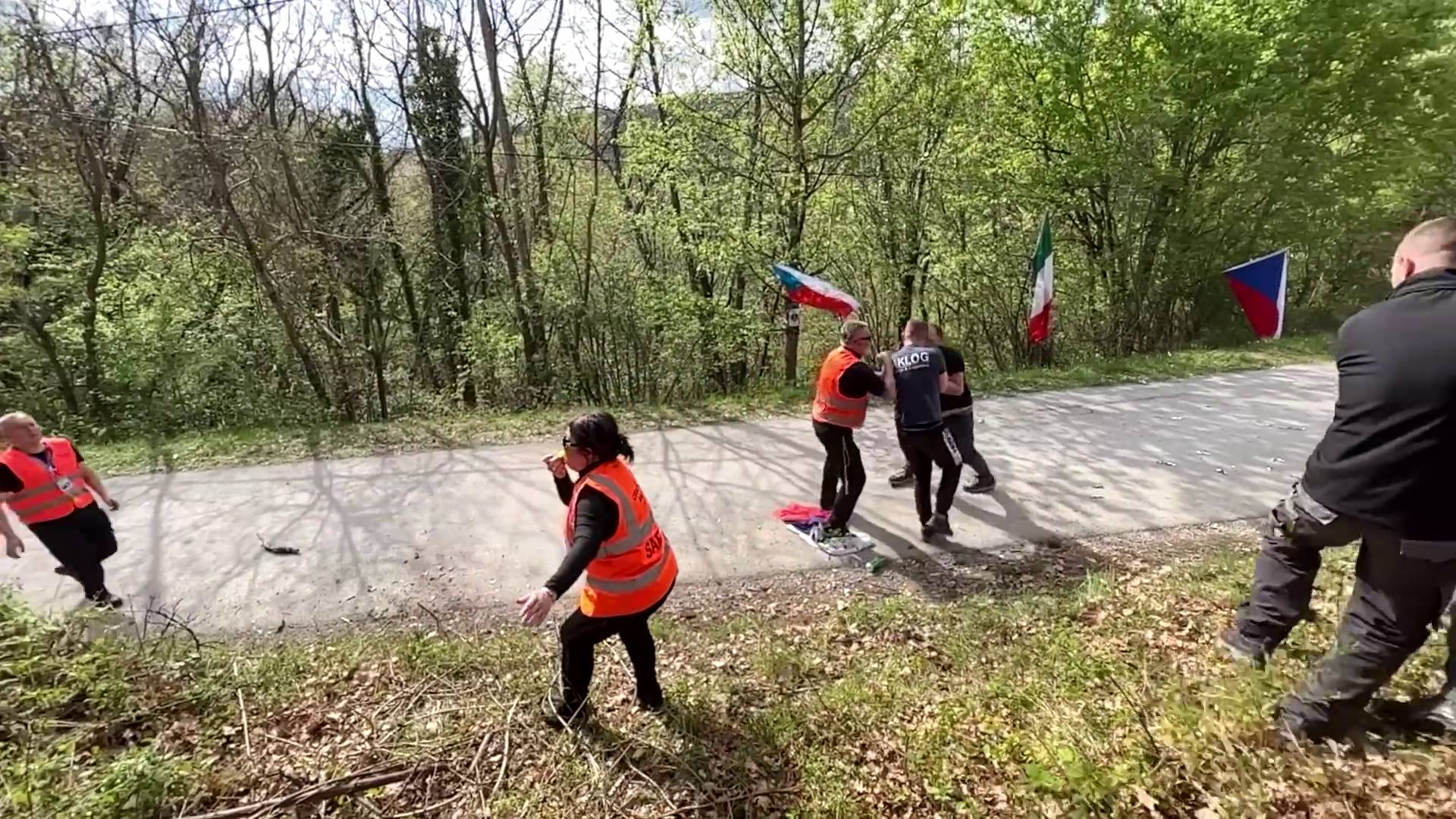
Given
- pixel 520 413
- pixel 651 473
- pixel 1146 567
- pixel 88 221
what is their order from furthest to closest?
pixel 88 221 → pixel 520 413 → pixel 651 473 → pixel 1146 567

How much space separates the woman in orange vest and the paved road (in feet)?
6.75

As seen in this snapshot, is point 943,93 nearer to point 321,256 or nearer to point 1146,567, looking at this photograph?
point 1146,567

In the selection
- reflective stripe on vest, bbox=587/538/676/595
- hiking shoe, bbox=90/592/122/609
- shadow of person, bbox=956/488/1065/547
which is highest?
reflective stripe on vest, bbox=587/538/676/595

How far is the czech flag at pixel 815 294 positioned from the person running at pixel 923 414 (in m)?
1.18

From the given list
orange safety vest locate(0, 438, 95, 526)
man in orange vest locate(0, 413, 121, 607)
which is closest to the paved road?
man in orange vest locate(0, 413, 121, 607)

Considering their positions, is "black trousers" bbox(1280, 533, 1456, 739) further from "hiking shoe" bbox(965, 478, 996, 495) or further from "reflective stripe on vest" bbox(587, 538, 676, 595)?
"hiking shoe" bbox(965, 478, 996, 495)

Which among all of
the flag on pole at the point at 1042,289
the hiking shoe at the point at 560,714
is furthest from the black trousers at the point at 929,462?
the flag on pole at the point at 1042,289

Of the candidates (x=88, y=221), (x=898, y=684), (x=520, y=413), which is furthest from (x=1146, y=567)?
(x=88, y=221)

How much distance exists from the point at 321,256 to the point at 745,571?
12.0 meters

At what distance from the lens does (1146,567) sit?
5.43 m

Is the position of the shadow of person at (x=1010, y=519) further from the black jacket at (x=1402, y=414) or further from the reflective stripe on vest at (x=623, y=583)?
the reflective stripe on vest at (x=623, y=583)

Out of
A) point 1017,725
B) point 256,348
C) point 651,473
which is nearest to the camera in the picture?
point 1017,725

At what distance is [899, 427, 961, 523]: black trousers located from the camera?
18.5ft

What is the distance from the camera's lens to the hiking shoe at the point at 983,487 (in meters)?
6.80
